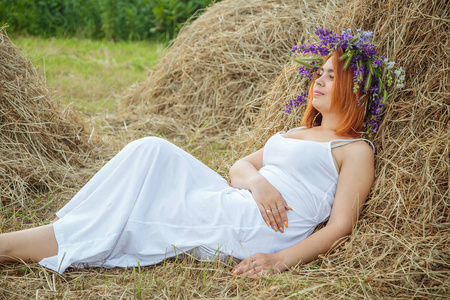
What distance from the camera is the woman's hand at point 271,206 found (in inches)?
90.4

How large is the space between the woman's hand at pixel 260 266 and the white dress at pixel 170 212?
8 cm

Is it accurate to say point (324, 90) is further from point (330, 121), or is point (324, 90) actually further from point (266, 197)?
point (266, 197)

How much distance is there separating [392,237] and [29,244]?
1763 millimetres

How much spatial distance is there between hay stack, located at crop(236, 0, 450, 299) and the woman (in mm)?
115

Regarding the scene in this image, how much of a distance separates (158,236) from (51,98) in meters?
2.01

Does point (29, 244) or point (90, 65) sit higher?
point (29, 244)

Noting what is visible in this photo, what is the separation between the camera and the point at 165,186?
7.73ft

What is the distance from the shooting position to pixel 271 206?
2309mm

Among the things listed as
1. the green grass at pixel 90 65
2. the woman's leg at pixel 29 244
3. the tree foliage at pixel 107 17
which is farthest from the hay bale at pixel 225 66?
the tree foliage at pixel 107 17

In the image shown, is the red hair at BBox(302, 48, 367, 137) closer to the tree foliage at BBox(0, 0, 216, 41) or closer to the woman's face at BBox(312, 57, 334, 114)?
the woman's face at BBox(312, 57, 334, 114)

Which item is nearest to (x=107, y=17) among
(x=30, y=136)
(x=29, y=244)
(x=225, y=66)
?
(x=225, y=66)

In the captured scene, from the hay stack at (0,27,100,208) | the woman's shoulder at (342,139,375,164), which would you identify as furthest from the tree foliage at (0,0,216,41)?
the woman's shoulder at (342,139,375,164)

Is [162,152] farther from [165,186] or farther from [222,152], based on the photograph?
[222,152]

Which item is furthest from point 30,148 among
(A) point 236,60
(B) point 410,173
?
(B) point 410,173
